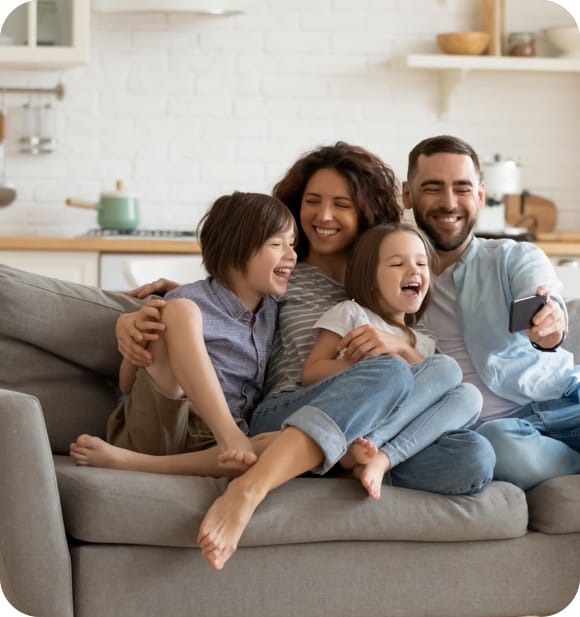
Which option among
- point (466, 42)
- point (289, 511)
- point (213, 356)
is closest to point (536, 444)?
point (289, 511)

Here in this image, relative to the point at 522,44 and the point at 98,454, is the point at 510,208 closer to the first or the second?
the point at 522,44

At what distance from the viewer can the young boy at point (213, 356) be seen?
2.25m

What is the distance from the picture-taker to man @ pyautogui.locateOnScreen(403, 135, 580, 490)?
7.92ft

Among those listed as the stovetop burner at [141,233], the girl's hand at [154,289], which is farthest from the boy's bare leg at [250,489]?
the stovetop burner at [141,233]

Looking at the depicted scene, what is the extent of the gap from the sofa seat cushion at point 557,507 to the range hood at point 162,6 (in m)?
3.06

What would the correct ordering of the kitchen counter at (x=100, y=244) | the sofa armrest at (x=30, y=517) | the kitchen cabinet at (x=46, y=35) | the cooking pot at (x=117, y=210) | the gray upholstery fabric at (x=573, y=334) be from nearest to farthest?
1. the sofa armrest at (x=30, y=517)
2. the gray upholstery fabric at (x=573, y=334)
3. the kitchen counter at (x=100, y=244)
4. the kitchen cabinet at (x=46, y=35)
5. the cooking pot at (x=117, y=210)

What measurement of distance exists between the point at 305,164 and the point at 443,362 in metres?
0.72

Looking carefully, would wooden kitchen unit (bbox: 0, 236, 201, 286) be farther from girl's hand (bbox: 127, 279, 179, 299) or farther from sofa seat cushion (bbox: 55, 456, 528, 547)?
sofa seat cushion (bbox: 55, 456, 528, 547)

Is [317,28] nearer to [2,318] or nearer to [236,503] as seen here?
[2,318]

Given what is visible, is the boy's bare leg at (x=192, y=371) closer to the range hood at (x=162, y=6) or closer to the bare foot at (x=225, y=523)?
the bare foot at (x=225, y=523)

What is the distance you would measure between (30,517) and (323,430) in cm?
56

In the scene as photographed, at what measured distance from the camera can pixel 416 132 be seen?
532 cm

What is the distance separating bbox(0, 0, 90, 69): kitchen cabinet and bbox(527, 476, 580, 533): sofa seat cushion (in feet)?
9.96

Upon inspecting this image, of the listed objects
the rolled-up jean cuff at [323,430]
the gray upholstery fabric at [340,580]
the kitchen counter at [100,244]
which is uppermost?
the kitchen counter at [100,244]
